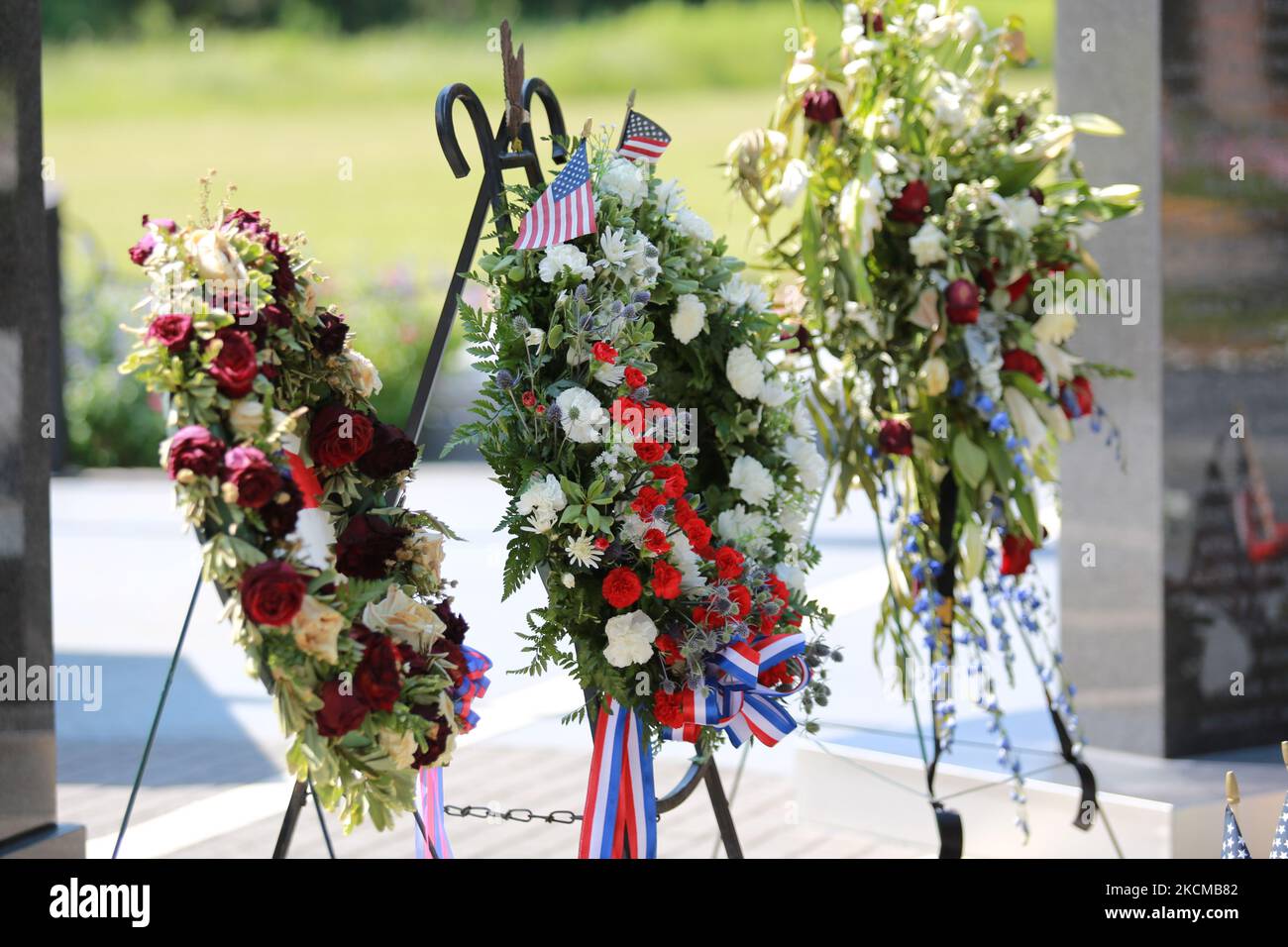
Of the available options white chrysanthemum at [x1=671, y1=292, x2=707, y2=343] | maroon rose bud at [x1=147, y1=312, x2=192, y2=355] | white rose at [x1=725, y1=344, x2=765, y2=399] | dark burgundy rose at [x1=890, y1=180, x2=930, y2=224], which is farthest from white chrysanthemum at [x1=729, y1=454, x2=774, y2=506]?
maroon rose bud at [x1=147, y1=312, x2=192, y2=355]

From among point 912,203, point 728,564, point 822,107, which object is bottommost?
point 728,564

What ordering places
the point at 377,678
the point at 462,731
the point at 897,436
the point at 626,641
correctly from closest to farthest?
1. the point at 377,678
2. the point at 462,731
3. the point at 626,641
4. the point at 897,436

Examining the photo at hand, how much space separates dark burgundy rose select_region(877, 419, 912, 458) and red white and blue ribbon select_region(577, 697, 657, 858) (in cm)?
109

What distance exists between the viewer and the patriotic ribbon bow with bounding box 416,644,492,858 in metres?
2.32

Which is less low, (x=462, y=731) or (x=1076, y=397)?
(x=1076, y=397)

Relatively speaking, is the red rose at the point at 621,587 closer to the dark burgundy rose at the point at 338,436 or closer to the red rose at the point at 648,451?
the red rose at the point at 648,451

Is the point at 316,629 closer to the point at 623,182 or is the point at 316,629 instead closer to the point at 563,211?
the point at 563,211

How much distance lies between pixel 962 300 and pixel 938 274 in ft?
0.30

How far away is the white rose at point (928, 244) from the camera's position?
3.19 meters

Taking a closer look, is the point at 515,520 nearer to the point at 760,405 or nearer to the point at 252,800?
the point at 760,405

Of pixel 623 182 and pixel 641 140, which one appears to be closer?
pixel 623 182

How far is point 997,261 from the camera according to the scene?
3.26m

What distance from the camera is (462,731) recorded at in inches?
90.4

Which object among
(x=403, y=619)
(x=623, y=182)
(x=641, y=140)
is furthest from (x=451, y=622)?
(x=641, y=140)
